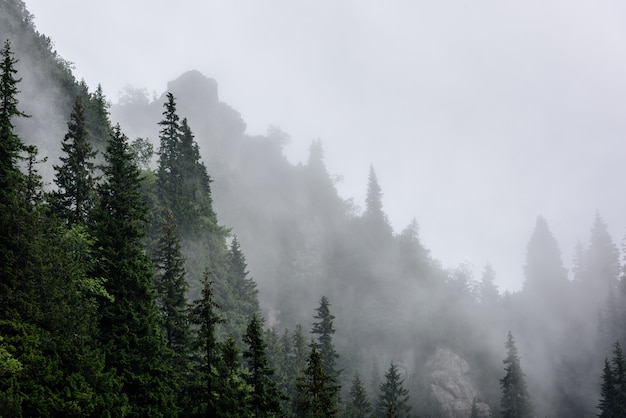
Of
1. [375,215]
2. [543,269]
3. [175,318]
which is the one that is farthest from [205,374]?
[543,269]

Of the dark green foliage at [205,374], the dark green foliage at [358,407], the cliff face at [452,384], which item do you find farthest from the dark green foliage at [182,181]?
the cliff face at [452,384]

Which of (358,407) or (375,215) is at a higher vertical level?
(375,215)

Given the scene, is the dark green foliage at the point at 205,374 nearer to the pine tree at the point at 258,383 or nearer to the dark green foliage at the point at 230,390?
the dark green foliage at the point at 230,390

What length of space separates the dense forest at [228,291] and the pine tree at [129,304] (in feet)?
0.32

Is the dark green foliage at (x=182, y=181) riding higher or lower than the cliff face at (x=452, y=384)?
higher

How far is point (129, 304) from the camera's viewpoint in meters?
24.0

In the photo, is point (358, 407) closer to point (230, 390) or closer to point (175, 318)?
point (175, 318)

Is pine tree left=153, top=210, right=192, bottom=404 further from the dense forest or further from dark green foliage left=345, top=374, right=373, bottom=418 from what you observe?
dark green foliage left=345, top=374, right=373, bottom=418

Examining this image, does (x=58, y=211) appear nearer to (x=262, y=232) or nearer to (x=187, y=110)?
(x=262, y=232)

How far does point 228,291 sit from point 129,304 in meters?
34.0

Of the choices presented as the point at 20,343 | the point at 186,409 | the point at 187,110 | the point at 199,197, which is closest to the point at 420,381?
the point at 199,197

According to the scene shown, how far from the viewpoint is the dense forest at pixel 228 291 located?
70.6 feet

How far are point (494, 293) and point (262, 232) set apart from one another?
58359 millimetres

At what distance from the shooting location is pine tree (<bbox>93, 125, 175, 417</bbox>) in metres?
22.8
